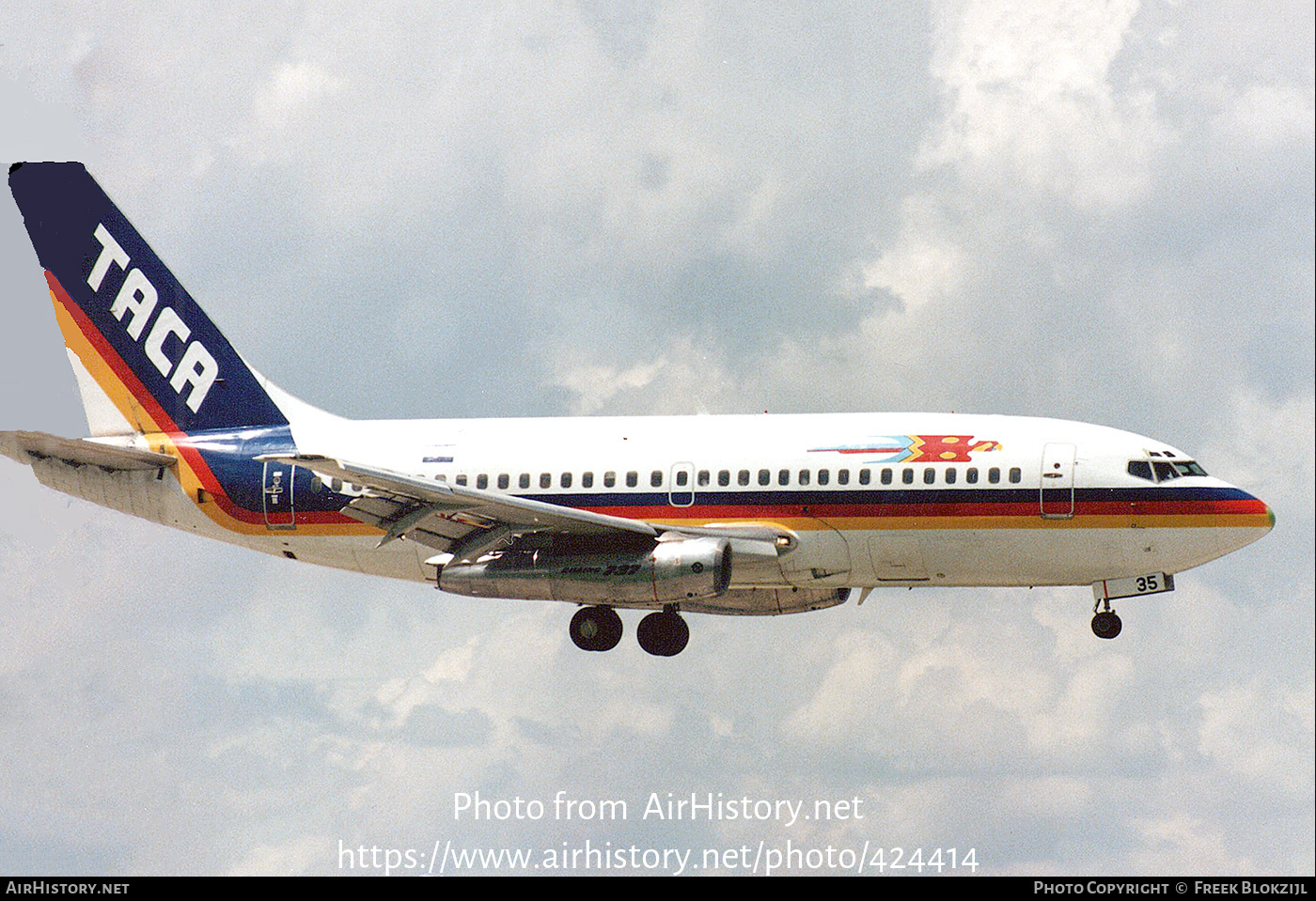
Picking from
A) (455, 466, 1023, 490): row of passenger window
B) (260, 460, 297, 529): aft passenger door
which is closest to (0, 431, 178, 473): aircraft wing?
(260, 460, 297, 529): aft passenger door

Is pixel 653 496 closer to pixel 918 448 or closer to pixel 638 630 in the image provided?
pixel 638 630

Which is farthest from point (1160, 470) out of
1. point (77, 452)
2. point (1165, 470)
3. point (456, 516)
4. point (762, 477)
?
point (77, 452)

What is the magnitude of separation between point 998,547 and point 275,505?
18.5m

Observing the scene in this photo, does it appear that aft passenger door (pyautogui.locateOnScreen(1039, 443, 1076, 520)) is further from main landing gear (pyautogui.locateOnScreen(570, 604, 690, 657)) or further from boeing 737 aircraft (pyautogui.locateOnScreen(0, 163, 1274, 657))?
main landing gear (pyautogui.locateOnScreen(570, 604, 690, 657))

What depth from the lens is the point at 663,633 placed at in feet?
167

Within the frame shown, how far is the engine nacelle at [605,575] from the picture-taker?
44062 mm

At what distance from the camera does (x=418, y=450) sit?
5006 cm

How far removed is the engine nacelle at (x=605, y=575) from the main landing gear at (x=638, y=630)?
9.33 ft

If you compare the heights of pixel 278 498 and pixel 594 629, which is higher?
pixel 278 498

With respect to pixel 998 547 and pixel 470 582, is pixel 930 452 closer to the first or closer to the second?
pixel 998 547

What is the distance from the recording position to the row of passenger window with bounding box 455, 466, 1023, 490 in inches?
1746

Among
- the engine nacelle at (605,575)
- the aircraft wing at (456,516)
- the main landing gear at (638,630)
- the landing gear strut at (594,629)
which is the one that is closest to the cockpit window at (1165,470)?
the engine nacelle at (605,575)

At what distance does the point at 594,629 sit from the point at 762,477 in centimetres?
640

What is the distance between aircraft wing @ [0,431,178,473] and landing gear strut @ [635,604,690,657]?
13245mm
